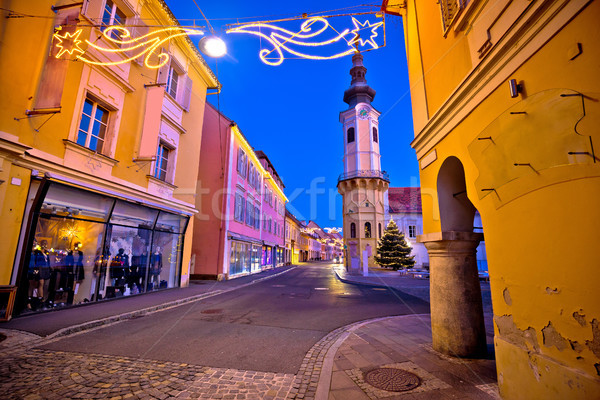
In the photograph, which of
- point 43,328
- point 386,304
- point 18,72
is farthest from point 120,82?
point 386,304

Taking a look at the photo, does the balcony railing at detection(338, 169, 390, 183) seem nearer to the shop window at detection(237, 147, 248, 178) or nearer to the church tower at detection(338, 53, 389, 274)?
the church tower at detection(338, 53, 389, 274)

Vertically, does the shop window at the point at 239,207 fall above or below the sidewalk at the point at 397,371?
above

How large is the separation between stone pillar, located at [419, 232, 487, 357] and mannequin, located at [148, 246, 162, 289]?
11.1 m

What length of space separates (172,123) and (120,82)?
308 cm

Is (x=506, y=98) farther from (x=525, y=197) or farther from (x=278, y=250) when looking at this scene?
(x=278, y=250)

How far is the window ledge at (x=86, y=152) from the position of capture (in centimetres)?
771

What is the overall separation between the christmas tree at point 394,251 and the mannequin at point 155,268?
76.3 feet

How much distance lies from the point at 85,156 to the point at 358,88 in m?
34.3

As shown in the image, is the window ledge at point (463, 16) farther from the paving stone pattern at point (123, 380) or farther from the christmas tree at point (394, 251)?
the christmas tree at point (394, 251)

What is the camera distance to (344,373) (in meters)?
3.79

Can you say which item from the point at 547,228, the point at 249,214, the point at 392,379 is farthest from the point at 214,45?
the point at 249,214

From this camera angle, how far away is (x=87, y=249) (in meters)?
8.52

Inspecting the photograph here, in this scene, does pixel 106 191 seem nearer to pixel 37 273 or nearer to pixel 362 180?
pixel 37 273

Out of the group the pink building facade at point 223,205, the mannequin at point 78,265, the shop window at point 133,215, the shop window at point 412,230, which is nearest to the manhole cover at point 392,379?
the mannequin at point 78,265
